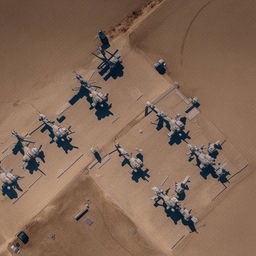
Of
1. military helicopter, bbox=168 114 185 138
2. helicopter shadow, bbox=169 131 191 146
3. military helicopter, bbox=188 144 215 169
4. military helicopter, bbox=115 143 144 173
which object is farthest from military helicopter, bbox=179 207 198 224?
military helicopter, bbox=168 114 185 138

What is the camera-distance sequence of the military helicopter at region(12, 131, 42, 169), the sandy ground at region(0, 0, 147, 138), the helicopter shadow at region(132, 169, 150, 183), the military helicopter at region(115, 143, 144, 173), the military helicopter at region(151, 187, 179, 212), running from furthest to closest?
the sandy ground at region(0, 0, 147, 138) < the helicopter shadow at region(132, 169, 150, 183) < the military helicopter at region(12, 131, 42, 169) < the military helicopter at region(115, 143, 144, 173) < the military helicopter at region(151, 187, 179, 212)

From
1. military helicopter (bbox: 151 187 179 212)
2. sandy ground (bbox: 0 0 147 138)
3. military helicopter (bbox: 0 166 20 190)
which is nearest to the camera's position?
military helicopter (bbox: 151 187 179 212)

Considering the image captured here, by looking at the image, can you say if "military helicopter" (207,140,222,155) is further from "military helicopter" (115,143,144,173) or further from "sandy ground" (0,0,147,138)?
"sandy ground" (0,0,147,138)

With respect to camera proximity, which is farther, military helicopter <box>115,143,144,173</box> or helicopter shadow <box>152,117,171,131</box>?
helicopter shadow <box>152,117,171,131</box>

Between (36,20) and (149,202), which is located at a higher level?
(36,20)

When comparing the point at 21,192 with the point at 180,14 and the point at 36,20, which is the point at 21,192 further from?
the point at 180,14

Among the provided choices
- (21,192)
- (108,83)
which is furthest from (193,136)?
(21,192)

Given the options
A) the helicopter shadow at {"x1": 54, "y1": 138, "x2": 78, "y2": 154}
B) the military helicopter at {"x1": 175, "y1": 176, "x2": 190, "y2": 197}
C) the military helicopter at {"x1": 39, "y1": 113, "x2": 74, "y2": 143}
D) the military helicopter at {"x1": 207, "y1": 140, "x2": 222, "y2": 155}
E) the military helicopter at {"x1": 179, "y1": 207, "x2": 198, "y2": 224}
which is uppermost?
the military helicopter at {"x1": 39, "y1": 113, "x2": 74, "y2": 143}

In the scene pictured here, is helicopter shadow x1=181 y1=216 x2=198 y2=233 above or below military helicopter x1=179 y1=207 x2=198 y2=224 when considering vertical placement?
below
